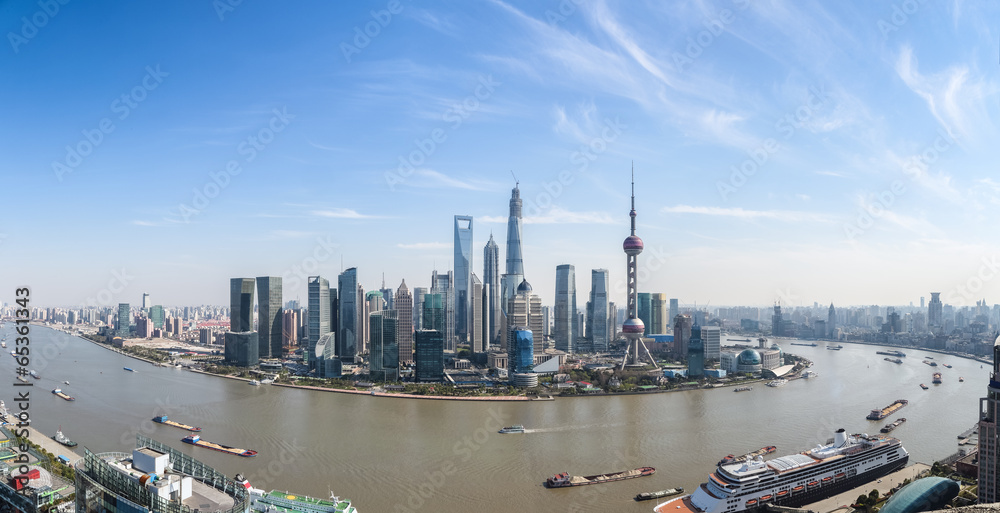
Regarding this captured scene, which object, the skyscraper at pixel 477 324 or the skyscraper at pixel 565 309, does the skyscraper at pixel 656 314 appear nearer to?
the skyscraper at pixel 565 309

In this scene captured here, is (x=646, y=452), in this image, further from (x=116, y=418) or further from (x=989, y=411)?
(x=116, y=418)

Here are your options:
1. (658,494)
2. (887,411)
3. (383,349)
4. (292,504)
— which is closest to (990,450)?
(658,494)

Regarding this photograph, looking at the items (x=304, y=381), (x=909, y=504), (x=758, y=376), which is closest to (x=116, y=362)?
(x=304, y=381)

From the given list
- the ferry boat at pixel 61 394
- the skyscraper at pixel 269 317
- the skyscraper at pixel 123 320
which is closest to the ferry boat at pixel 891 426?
the ferry boat at pixel 61 394

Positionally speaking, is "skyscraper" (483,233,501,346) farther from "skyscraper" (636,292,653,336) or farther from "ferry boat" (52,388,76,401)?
"ferry boat" (52,388,76,401)

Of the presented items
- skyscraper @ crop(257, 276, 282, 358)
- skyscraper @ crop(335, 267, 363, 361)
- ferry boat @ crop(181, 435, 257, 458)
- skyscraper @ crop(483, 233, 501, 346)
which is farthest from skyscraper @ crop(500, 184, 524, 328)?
ferry boat @ crop(181, 435, 257, 458)

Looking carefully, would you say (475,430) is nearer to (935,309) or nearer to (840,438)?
(840,438)
